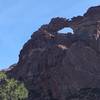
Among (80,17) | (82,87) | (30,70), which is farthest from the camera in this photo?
(80,17)

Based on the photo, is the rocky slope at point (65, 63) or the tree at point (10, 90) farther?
the rocky slope at point (65, 63)

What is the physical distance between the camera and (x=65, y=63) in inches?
5128

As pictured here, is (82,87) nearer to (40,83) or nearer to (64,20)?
(40,83)

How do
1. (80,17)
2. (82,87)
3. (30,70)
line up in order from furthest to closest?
(80,17), (30,70), (82,87)

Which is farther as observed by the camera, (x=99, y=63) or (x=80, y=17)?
(x=80, y=17)

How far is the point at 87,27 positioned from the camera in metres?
140

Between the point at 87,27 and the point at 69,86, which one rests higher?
the point at 87,27

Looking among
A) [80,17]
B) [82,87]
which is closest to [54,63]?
[82,87]

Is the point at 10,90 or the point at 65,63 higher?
the point at 65,63

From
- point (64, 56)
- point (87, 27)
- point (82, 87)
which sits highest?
point (87, 27)

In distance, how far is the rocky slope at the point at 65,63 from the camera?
12644 cm

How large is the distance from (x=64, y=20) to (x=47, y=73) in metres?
25.6

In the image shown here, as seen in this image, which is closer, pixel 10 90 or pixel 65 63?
pixel 10 90

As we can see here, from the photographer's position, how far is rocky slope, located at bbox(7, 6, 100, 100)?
12644cm
